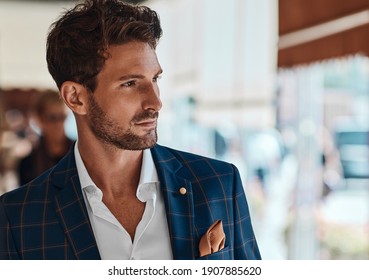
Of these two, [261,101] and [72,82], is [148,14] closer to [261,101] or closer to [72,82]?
[72,82]

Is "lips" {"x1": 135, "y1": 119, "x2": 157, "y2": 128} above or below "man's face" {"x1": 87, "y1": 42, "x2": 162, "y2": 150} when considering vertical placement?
below

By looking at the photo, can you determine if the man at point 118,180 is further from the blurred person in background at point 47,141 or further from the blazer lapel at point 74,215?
the blurred person in background at point 47,141

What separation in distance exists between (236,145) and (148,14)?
94.2 inches

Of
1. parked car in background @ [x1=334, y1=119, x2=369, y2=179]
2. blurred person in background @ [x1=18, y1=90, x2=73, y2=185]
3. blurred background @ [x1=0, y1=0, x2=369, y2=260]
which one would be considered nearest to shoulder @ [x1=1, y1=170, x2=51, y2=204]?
blurred person in background @ [x1=18, y1=90, x2=73, y2=185]

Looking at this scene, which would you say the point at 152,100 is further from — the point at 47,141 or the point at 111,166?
the point at 47,141

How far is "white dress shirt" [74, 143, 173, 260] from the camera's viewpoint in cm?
75

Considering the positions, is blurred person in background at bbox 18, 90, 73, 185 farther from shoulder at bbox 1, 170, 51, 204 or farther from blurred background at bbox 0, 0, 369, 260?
blurred background at bbox 0, 0, 369, 260

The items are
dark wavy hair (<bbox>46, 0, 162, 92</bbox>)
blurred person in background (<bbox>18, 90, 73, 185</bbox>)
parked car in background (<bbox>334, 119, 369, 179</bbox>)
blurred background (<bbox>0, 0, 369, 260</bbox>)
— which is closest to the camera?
dark wavy hair (<bbox>46, 0, 162, 92</bbox>)

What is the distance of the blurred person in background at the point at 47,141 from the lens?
1.14 meters

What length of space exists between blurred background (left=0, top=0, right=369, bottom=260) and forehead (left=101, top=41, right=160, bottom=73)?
52.0 inches

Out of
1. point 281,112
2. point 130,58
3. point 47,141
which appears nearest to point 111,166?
point 130,58

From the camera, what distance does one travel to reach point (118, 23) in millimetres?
686

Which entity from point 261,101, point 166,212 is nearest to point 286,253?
point 261,101

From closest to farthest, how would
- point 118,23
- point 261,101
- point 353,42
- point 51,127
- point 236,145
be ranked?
1. point 118,23
2. point 51,127
3. point 353,42
4. point 261,101
5. point 236,145
